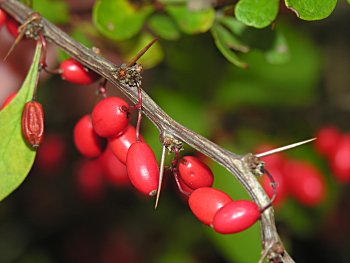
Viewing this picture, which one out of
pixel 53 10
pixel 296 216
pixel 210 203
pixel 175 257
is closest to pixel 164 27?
pixel 53 10

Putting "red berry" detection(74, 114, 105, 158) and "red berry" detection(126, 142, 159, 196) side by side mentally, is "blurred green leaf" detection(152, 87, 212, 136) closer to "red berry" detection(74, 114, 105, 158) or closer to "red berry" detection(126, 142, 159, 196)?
"red berry" detection(74, 114, 105, 158)

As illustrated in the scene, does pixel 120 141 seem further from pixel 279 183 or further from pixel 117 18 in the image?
pixel 279 183

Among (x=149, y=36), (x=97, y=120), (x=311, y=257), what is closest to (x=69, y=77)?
(x=97, y=120)

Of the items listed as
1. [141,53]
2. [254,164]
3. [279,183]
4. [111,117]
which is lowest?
[254,164]

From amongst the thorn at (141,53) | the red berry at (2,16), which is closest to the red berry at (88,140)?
the thorn at (141,53)

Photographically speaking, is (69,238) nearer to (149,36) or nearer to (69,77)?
(149,36)

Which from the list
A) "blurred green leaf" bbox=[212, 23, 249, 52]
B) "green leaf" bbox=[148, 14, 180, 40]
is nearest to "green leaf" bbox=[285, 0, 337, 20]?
"blurred green leaf" bbox=[212, 23, 249, 52]
